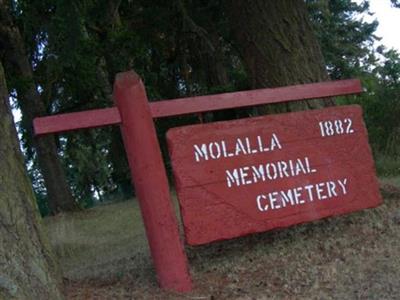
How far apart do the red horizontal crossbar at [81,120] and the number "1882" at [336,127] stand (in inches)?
71.4

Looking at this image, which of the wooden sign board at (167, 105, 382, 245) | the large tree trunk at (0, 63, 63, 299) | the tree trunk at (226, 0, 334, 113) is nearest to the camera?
the large tree trunk at (0, 63, 63, 299)

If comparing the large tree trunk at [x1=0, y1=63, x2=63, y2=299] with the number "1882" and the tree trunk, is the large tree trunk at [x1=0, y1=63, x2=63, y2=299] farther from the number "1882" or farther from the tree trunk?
the tree trunk

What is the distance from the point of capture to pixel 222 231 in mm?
4723

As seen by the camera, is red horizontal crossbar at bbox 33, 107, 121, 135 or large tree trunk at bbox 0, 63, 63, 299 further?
red horizontal crossbar at bbox 33, 107, 121, 135

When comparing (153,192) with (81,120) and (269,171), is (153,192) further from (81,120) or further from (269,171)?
(269,171)

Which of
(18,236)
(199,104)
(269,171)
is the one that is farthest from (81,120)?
(269,171)

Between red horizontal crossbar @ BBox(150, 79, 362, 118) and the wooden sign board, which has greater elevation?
red horizontal crossbar @ BBox(150, 79, 362, 118)

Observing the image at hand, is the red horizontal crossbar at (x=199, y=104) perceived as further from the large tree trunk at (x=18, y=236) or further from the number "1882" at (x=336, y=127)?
the large tree trunk at (x=18, y=236)

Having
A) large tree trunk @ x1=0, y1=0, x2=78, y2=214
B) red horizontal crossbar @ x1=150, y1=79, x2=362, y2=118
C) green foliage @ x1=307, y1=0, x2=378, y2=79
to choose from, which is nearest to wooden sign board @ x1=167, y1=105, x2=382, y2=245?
red horizontal crossbar @ x1=150, y1=79, x2=362, y2=118

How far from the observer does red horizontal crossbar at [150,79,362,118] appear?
15.3 ft

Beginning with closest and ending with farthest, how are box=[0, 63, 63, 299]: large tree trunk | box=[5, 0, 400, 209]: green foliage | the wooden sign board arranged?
box=[0, 63, 63, 299]: large tree trunk, the wooden sign board, box=[5, 0, 400, 209]: green foliage

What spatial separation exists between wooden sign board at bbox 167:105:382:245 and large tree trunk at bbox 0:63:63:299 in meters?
1.14

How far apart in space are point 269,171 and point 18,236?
6.82 feet

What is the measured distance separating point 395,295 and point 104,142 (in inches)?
948
